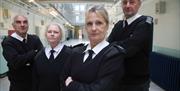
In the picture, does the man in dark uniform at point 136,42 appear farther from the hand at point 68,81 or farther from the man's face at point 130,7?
the hand at point 68,81

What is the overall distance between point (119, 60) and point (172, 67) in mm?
4168

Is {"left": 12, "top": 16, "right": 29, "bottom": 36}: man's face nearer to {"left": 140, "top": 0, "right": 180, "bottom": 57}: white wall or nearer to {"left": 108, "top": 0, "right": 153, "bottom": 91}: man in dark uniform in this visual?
{"left": 108, "top": 0, "right": 153, "bottom": 91}: man in dark uniform

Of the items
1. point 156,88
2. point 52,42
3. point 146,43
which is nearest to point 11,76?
point 52,42

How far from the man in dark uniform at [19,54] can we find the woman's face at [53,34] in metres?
0.37

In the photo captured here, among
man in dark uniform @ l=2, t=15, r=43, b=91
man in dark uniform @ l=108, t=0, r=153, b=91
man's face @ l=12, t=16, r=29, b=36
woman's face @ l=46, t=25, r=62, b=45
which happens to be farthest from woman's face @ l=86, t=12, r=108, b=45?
man's face @ l=12, t=16, r=29, b=36

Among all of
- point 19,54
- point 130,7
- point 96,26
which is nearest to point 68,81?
point 96,26

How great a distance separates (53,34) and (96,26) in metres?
0.72

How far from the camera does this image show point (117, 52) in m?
1.50

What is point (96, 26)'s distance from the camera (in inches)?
60.7

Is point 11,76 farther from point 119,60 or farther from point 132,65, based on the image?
point 119,60

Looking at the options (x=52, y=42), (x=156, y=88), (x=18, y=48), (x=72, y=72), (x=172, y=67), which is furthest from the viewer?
(x=156, y=88)

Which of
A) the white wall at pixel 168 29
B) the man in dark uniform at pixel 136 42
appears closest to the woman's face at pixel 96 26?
the man in dark uniform at pixel 136 42

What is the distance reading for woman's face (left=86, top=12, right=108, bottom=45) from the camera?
5.03 ft

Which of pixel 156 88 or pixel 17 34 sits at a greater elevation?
pixel 17 34
